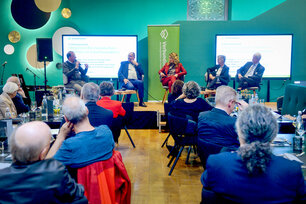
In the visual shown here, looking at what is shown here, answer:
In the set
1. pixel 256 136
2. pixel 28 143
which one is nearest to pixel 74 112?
pixel 28 143

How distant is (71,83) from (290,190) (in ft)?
22.5

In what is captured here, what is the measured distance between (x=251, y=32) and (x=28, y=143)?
8.21 meters

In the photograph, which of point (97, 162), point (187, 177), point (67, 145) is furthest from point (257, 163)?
point (187, 177)

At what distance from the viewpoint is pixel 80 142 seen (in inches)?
80.0

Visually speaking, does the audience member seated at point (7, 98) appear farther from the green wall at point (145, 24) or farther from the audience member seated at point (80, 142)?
the green wall at point (145, 24)

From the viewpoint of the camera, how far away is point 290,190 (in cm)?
154

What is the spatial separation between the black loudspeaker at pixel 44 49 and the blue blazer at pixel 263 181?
24.3 ft

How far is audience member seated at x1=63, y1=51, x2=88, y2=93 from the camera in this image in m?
7.70

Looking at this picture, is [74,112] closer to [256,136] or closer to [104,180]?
[104,180]

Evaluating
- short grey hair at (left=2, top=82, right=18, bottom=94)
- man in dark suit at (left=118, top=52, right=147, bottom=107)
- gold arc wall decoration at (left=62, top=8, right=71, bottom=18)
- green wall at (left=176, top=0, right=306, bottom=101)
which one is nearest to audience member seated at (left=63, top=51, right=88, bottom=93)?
man in dark suit at (left=118, top=52, right=147, bottom=107)

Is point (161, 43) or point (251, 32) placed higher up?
point (251, 32)

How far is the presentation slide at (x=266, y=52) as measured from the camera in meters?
8.34

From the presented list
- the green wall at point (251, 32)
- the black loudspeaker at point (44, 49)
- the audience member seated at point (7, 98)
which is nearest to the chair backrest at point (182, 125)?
the audience member seated at point (7, 98)

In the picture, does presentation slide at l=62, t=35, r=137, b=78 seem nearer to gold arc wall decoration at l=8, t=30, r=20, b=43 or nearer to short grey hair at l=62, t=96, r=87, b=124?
gold arc wall decoration at l=8, t=30, r=20, b=43
